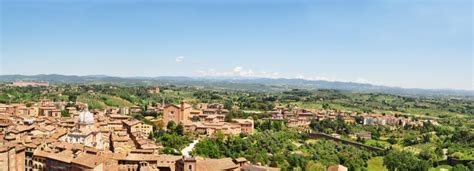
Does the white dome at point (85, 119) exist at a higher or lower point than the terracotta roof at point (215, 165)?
higher

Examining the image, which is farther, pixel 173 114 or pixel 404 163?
pixel 173 114

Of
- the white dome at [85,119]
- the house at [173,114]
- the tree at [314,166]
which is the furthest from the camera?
the house at [173,114]

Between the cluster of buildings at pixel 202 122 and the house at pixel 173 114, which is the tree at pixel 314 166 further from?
the house at pixel 173 114

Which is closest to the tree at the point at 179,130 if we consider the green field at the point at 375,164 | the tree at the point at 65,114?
the tree at the point at 65,114

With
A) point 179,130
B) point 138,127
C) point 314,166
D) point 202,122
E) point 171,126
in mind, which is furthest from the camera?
point 202,122

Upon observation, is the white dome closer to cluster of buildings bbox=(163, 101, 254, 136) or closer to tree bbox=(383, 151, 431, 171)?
cluster of buildings bbox=(163, 101, 254, 136)

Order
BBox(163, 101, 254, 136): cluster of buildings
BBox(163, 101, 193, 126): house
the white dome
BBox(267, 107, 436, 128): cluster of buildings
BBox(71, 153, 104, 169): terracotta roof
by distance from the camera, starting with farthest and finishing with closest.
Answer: BBox(267, 107, 436, 128): cluster of buildings, BBox(163, 101, 193, 126): house, BBox(163, 101, 254, 136): cluster of buildings, the white dome, BBox(71, 153, 104, 169): terracotta roof

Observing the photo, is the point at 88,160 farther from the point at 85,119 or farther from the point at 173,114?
the point at 173,114

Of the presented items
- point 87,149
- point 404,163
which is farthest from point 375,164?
point 87,149

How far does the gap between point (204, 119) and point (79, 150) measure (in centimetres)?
2901

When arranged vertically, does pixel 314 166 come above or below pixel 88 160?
below

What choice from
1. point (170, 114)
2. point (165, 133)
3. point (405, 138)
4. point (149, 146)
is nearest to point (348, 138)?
point (405, 138)

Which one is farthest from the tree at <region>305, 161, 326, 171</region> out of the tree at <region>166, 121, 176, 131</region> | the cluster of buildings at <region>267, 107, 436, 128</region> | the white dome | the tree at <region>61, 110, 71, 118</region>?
the cluster of buildings at <region>267, 107, 436, 128</region>

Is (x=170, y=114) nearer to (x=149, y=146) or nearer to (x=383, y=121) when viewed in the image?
(x=149, y=146)
